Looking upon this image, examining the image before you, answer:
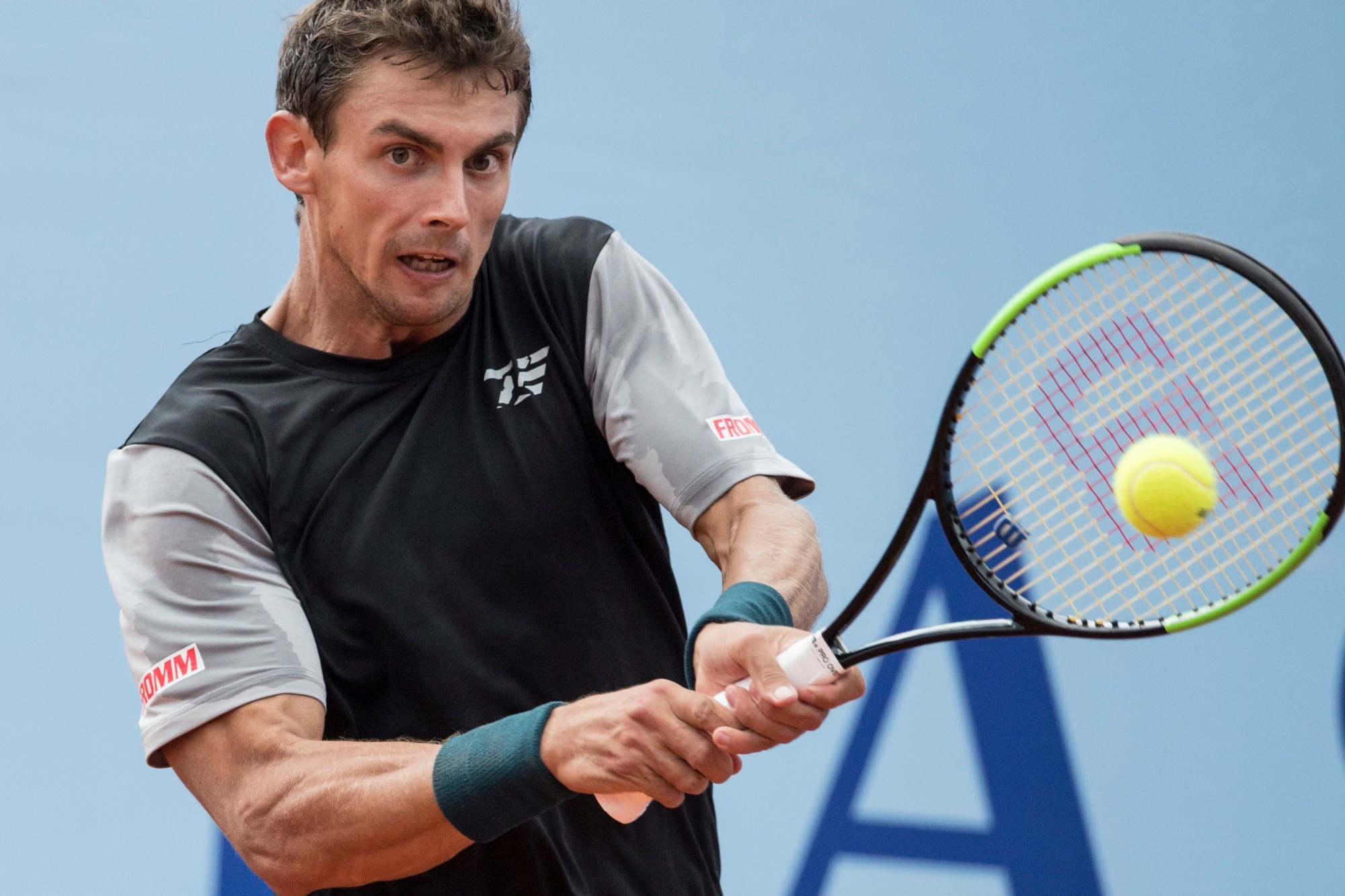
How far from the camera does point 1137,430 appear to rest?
230 cm

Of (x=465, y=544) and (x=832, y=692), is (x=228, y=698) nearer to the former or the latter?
(x=465, y=544)

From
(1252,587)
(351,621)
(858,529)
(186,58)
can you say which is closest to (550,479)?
(351,621)

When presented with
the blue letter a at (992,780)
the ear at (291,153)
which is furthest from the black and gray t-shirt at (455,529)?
the blue letter a at (992,780)

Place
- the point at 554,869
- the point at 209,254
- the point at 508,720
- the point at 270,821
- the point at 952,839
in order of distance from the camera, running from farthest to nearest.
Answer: the point at 209,254
the point at 952,839
the point at 554,869
the point at 270,821
the point at 508,720

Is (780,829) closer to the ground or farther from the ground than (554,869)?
closer to the ground

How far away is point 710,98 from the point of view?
3.27m

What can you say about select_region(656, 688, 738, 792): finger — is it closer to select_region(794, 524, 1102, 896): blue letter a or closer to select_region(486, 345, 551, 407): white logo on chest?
select_region(486, 345, 551, 407): white logo on chest

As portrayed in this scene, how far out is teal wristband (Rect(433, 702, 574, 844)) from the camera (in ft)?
4.58

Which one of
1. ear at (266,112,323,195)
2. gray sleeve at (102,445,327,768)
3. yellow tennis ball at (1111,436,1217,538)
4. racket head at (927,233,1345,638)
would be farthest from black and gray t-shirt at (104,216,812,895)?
yellow tennis ball at (1111,436,1217,538)

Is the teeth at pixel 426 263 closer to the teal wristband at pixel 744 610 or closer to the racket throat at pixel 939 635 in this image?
the teal wristband at pixel 744 610

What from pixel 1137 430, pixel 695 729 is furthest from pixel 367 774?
pixel 1137 430

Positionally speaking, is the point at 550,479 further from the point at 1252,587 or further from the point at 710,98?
the point at 710,98

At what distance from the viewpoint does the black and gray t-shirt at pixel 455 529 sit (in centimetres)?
165

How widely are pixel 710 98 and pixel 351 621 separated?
1.96m
